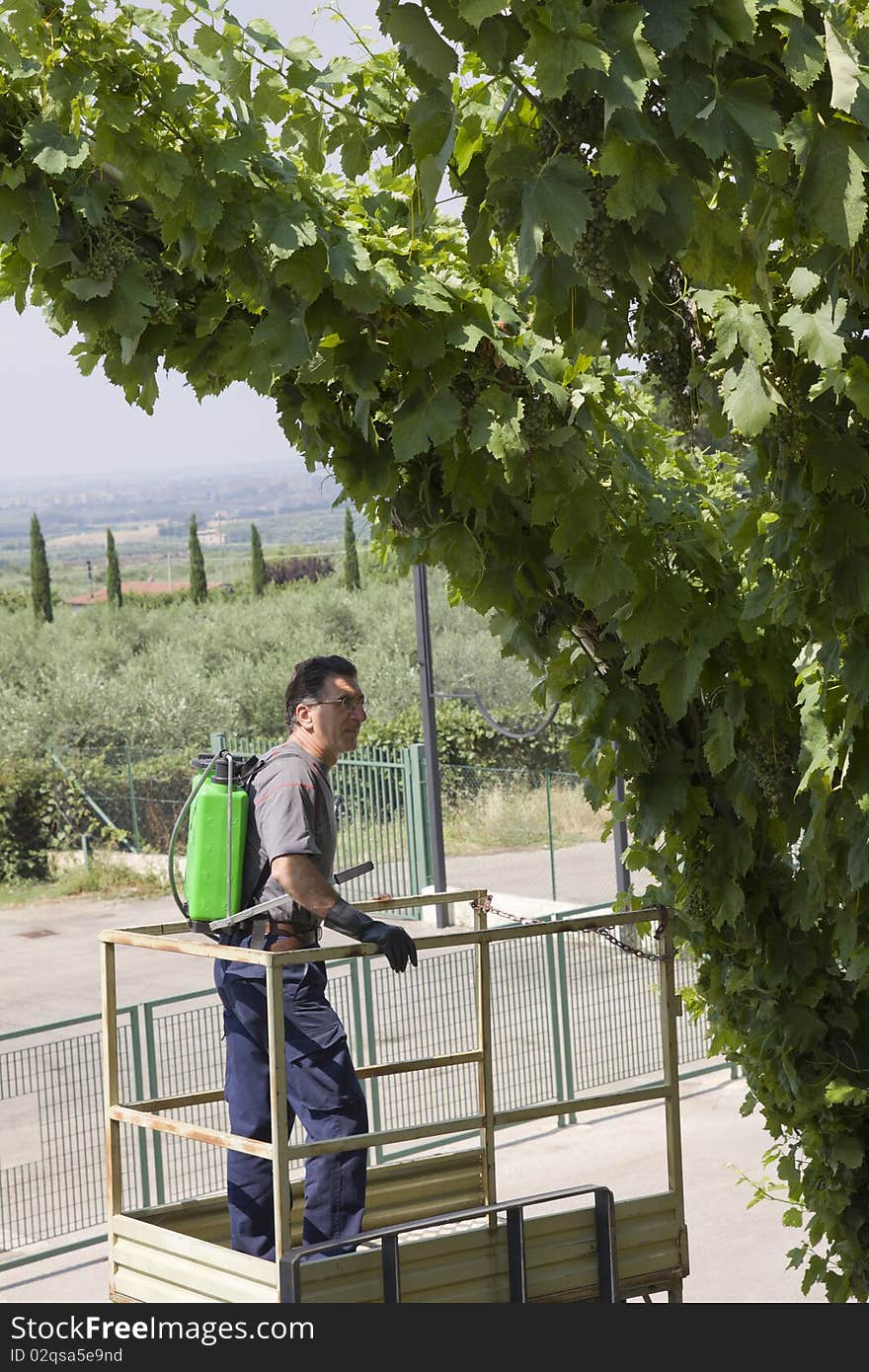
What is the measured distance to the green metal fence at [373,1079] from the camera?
9359 millimetres

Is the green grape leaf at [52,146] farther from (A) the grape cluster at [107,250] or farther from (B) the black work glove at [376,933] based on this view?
(B) the black work glove at [376,933]

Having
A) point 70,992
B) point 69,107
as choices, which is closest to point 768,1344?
point 69,107

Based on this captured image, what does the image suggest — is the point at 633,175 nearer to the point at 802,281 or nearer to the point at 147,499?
the point at 802,281

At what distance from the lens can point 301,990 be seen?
5293mm

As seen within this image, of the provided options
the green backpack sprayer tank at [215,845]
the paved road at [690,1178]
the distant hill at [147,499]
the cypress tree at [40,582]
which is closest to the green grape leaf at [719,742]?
the green backpack sprayer tank at [215,845]

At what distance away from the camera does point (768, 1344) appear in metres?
3.86

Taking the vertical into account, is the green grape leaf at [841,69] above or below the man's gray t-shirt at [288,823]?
above

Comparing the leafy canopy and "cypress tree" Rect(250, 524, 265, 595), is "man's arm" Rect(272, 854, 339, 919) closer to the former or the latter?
the leafy canopy

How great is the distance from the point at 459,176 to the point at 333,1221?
3343 millimetres

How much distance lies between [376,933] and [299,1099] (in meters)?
0.66

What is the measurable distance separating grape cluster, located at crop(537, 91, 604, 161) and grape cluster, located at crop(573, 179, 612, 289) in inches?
3.2

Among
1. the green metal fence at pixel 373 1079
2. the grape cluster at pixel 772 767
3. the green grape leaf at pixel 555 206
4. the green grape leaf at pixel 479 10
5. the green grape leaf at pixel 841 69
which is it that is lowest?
the green metal fence at pixel 373 1079

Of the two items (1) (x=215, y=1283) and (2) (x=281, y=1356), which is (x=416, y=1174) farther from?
(2) (x=281, y=1356)

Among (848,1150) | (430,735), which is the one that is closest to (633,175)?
(848,1150)
